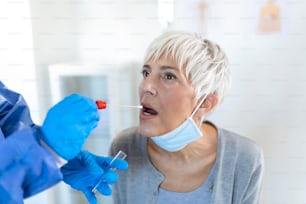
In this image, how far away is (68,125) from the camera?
0.63 m

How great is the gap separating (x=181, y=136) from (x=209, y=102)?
16cm

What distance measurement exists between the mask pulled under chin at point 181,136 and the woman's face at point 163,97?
23 millimetres

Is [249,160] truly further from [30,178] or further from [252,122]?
[30,178]

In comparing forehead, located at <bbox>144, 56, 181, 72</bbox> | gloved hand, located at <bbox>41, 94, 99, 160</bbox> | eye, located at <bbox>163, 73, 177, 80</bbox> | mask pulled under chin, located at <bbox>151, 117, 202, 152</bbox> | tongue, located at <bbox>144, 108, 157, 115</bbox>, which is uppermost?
forehead, located at <bbox>144, 56, 181, 72</bbox>

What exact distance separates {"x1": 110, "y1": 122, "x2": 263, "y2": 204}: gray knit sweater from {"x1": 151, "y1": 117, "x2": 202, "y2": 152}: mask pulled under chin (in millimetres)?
129

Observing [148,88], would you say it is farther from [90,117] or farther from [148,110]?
[90,117]

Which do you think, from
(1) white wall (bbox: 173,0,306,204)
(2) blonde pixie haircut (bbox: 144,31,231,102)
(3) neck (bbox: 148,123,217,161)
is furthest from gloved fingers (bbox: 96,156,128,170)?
(1) white wall (bbox: 173,0,306,204)

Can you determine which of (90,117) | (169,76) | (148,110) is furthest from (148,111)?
(90,117)

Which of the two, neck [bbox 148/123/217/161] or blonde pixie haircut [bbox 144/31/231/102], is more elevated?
blonde pixie haircut [bbox 144/31/231/102]

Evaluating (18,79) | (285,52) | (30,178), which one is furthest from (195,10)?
(30,178)

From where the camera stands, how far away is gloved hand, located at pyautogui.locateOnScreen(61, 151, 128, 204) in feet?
2.88

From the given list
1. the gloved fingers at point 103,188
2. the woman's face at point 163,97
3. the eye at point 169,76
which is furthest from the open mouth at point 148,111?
the gloved fingers at point 103,188

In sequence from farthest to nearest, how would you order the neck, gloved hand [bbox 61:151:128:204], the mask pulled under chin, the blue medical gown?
1. the neck
2. the mask pulled under chin
3. gloved hand [bbox 61:151:128:204]
4. the blue medical gown

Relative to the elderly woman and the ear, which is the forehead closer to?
the elderly woman
